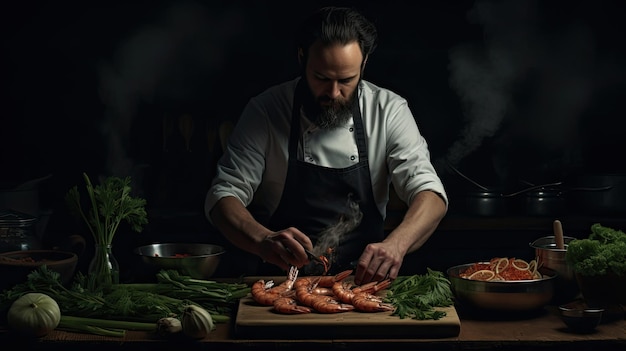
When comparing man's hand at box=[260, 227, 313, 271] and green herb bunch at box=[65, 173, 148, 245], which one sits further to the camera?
green herb bunch at box=[65, 173, 148, 245]

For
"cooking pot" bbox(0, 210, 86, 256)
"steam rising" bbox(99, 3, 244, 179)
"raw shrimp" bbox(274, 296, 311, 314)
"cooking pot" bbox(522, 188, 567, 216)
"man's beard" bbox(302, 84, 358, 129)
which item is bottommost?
"cooking pot" bbox(522, 188, 567, 216)

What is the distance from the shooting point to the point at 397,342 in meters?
2.62

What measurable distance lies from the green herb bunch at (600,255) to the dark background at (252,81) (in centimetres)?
285

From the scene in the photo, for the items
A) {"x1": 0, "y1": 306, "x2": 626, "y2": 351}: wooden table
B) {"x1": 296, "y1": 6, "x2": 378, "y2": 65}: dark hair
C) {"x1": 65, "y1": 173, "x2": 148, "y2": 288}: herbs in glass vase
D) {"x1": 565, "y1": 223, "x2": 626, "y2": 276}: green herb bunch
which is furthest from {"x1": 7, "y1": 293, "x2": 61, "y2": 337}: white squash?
{"x1": 565, "y1": 223, "x2": 626, "y2": 276}: green herb bunch

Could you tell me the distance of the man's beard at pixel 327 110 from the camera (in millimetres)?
3709

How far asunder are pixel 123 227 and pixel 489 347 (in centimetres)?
304

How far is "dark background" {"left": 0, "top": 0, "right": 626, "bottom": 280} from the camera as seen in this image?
5.67 meters

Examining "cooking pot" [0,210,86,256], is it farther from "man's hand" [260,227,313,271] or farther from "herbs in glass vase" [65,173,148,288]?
"man's hand" [260,227,313,271]

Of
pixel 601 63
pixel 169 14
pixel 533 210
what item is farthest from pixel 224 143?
pixel 601 63

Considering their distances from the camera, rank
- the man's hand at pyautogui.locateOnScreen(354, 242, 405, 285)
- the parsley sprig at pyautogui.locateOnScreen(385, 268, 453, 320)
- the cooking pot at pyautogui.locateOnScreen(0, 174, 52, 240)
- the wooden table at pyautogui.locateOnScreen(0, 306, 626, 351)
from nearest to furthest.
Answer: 1. the wooden table at pyautogui.locateOnScreen(0, 306, 626, 351)
2. the parsley sprig at pyautogui.locateOnScreen(385, 268, 453, 320)
3. the man's hand at pyautogui.locateOnScreen(354, 242, 405, 285)
4. the cooking pot at pyautogui.locateOnScreen(0, 174, 52, 240)

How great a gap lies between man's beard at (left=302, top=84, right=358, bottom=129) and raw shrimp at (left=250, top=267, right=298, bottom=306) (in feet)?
2.79

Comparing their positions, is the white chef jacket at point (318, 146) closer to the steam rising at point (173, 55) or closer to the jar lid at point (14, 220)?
the jar lid at point (14, 220)

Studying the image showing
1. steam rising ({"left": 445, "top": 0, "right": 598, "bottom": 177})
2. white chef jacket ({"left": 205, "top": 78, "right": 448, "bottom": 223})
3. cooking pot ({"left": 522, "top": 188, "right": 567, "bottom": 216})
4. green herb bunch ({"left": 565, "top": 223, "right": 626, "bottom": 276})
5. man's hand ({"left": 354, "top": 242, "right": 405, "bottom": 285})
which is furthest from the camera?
steam rising ({"left": 445, "top": 0, "right": 598, "bottom": 177})

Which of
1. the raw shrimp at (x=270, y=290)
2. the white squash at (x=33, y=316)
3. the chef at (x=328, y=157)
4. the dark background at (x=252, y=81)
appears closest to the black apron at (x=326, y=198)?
the chef at (x=328, y=157)
